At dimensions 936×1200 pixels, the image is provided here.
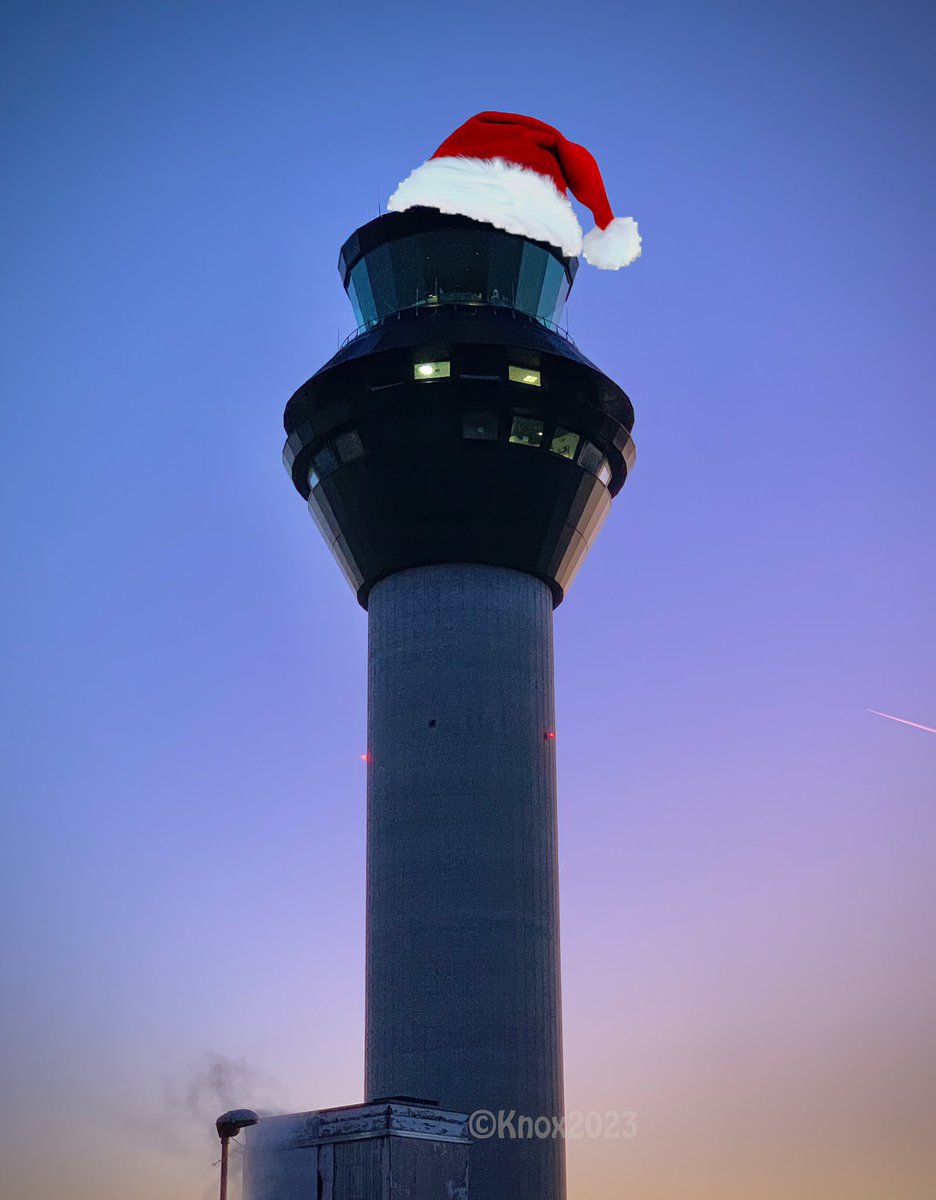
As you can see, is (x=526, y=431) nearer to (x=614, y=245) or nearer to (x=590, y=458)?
(x=590, y=458)

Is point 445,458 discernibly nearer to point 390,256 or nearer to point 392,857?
point 390,256

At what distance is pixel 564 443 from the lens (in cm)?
4316

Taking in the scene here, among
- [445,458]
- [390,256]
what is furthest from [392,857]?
[390,256]

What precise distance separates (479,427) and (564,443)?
2538 mm

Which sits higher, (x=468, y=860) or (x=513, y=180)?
(x=513, y=180)

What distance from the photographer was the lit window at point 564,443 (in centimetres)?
4300

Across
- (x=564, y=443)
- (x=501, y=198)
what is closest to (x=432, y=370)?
(x=564, y=443)

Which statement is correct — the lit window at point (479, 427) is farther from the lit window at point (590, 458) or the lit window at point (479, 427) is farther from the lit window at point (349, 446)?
the lit window at point (349, 446)

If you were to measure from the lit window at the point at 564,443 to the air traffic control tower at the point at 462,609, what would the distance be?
55 millimetres

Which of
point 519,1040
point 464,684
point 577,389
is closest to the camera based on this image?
point 519,1040

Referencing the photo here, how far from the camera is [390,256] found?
45375 mm

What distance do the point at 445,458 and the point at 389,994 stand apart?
14080 millimetres

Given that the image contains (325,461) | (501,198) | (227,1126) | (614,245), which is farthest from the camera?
(501,198)

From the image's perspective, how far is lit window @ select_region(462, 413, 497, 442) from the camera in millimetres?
42219
